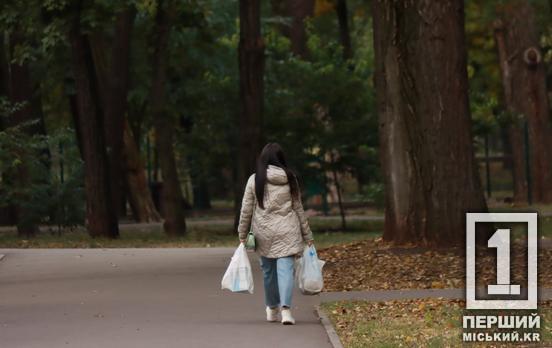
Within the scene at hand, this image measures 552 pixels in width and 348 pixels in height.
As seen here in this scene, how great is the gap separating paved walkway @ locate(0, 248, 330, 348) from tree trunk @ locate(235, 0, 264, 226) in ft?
27.8

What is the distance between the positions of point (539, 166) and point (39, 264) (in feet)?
70.5

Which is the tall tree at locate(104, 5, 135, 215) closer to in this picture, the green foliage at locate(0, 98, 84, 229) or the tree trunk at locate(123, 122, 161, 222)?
the green foliage at locate(0, 98, 84, 229)

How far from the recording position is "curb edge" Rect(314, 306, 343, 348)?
12891 mm

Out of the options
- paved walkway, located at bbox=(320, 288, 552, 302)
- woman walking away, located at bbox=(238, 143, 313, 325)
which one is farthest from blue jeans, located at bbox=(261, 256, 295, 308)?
paved walkway, located at bbox=(320, 288, 552, 302)

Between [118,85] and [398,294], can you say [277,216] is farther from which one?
[118,85]

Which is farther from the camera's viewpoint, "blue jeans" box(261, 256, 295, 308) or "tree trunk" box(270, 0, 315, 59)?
"tree trunk" box(270, 0, 315, 59)

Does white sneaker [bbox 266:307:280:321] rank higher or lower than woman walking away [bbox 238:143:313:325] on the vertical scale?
lower

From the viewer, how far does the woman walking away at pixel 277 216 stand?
1458cm

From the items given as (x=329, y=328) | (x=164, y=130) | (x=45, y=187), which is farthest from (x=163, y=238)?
(x=329, y=328)

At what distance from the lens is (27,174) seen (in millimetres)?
31953

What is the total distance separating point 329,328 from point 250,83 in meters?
18.9

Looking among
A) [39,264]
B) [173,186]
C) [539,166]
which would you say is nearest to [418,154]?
[39,264]

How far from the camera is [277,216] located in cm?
1462

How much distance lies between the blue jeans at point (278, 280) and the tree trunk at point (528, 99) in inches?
1070
